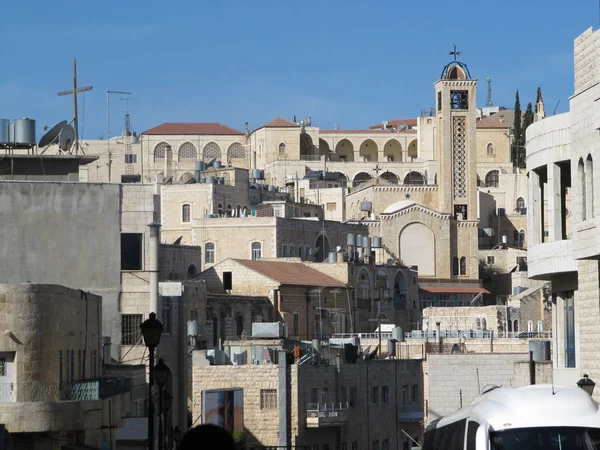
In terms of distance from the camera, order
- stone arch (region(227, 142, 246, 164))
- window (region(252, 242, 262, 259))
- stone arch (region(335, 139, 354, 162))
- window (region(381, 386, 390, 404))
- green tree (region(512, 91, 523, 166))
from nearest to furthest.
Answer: window (region(381, 386, 390, 404))
window (region(252, 242, 262, 259))
green tree (region(512, 91, 523, 166))
stone arch (region(227, 142, 246, 164))
stone arch (region(335, 139, 354, 162))

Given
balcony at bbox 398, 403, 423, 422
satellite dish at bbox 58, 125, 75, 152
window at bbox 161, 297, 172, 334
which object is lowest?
balcony at bbox 398, 403, 423, 422

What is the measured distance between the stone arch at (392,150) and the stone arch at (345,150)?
3075mm

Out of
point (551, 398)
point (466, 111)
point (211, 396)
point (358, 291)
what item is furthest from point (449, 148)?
point (551, 398)

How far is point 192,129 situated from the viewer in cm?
13825

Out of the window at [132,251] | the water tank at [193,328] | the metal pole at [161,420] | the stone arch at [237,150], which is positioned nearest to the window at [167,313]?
the window at [132,251]

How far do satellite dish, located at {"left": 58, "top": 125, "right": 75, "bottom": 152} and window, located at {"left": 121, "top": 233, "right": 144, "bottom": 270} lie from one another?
2.98 meters

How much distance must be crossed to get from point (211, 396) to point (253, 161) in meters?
90.4

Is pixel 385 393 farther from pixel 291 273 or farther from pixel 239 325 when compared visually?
pixel 291 273

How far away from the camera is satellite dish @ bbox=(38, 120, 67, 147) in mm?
A: 37656

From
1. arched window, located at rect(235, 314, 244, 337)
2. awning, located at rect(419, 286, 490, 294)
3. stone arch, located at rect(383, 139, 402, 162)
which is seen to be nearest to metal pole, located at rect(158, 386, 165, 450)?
arched window, located at rect(235, 314, 244, 337)

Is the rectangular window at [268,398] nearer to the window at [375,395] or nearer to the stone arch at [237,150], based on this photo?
the window at [375,395]

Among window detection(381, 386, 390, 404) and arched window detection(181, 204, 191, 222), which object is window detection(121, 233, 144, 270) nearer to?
window detection(381, 386, 390, 404)

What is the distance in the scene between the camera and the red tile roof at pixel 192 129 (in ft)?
446

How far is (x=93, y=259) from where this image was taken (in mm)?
35156
